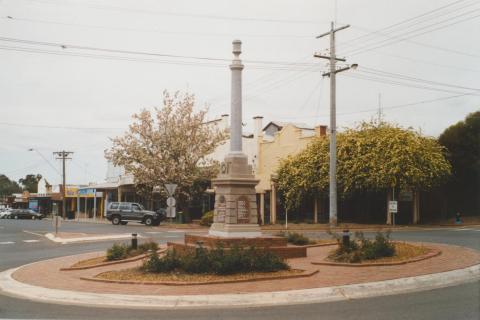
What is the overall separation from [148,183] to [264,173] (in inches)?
362

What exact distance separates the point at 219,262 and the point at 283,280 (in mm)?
1614

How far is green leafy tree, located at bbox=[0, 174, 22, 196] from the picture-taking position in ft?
568

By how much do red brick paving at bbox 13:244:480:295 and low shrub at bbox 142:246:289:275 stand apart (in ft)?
2.72

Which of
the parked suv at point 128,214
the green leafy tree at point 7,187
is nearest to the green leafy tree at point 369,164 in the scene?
the parked suv at point 128,214

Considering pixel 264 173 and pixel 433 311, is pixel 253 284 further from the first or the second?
pixel 264 173

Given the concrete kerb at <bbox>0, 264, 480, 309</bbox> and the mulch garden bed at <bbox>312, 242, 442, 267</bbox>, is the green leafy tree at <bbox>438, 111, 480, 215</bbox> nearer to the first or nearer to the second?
the mulch garden bed at <bbox>312, 242, 442, 267</bbox>

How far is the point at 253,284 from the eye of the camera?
12469mm

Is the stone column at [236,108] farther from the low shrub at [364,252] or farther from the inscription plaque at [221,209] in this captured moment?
the low shrub at [364,252]

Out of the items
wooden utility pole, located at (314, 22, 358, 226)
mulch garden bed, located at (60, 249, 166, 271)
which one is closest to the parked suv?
wooden utility pole, located at (314, 22, 358, 226)

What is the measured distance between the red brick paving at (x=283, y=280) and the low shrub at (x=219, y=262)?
83 centimetres

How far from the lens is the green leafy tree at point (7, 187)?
173 m

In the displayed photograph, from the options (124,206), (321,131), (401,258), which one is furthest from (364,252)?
(124,206)

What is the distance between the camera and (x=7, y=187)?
A: 177 meters

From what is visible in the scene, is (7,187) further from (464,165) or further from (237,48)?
(237,48)
